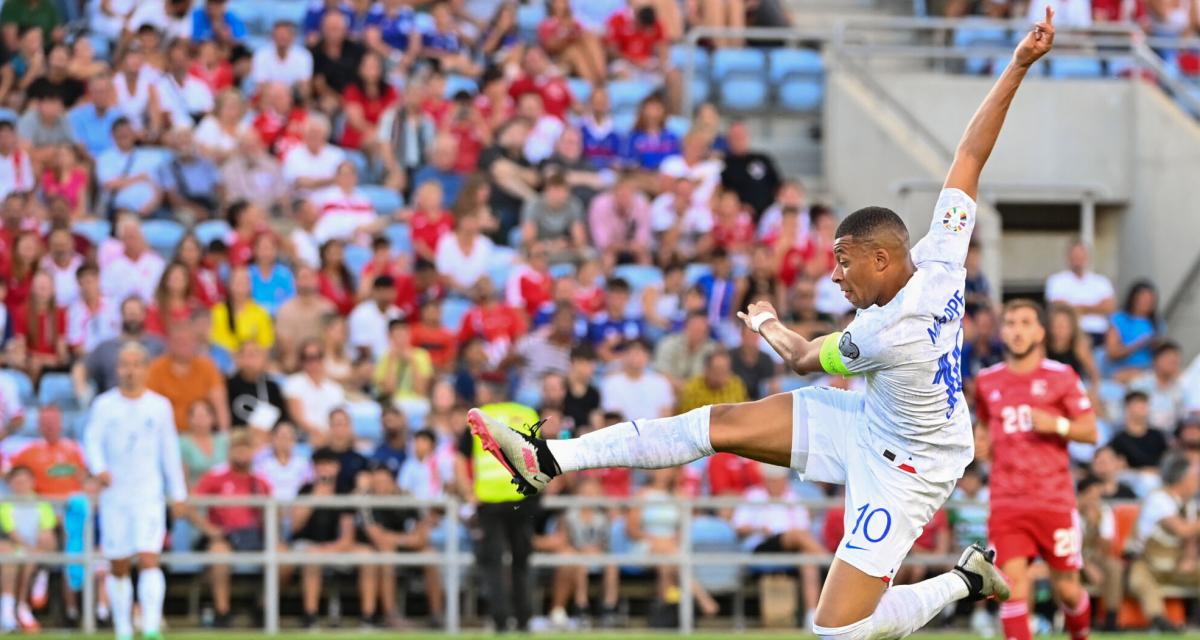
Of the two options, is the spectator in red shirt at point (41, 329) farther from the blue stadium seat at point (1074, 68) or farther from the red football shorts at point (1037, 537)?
the blue stadium seat at point (1074, 68)

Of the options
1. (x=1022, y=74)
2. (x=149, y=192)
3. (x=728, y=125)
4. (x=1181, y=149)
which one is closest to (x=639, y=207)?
(x=728, y=125)

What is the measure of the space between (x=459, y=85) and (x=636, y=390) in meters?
4.52

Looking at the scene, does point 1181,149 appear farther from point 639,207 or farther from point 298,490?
point 298,490

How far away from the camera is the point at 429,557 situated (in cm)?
1499

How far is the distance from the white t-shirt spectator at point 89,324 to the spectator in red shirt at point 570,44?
5.65m

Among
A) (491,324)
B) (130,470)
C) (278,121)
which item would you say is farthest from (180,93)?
(130,470)

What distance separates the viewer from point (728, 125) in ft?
68.5

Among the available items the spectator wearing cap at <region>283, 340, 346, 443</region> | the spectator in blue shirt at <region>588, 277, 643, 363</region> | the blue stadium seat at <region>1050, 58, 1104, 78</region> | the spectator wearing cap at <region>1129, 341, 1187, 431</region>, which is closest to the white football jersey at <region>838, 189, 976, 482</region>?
the spectator wearing cap at <region>283, 340, 346, 443</region>

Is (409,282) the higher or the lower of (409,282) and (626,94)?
the lower

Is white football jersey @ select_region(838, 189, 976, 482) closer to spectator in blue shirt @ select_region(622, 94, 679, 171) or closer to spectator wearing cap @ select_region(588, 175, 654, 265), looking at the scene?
spectator wearing cap @ select_region(588, 175, 654, 265)

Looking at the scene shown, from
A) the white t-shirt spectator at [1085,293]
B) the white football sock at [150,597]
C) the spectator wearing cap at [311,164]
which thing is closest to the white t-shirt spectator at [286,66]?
the spectator wearing cap at [311,164]

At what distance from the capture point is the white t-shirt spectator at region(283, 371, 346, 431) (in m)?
16.1

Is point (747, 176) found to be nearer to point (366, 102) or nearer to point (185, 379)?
point (366, 102)

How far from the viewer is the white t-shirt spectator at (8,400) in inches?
622
